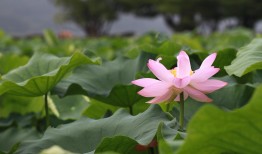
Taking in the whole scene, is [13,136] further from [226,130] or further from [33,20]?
[33,20]

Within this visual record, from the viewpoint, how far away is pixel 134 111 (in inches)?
49.6

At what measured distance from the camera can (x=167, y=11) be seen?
2975 cm

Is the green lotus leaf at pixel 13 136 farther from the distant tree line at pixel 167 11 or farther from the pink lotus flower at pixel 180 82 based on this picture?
the distant tree line at pixel 167 11

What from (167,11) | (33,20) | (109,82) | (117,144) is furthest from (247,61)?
(33,20)

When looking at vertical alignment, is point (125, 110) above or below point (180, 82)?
below

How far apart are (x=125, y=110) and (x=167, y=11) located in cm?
2913

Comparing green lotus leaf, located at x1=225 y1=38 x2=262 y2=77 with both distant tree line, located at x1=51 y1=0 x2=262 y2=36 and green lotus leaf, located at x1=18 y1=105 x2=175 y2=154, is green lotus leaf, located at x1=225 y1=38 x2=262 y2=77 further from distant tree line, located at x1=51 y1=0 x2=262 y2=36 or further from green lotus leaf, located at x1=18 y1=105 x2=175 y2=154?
distant tree line, located at x1=51 y1=0 x2=262 y2=36

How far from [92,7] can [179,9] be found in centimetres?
709

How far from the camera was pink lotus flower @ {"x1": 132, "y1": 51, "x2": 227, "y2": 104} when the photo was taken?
2.63 ft

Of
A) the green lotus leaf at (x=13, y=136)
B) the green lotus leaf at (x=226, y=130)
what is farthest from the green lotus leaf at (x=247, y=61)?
the green lotus leaf at (x=13, y=136)

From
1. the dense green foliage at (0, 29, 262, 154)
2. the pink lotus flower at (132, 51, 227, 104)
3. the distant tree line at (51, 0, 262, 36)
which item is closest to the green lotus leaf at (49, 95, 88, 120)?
the dense green foliage at (0, 29, 262, 154)

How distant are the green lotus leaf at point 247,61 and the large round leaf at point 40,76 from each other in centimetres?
31

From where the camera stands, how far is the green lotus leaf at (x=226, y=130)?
57cm

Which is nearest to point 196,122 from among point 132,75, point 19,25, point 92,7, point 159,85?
point 159,85
